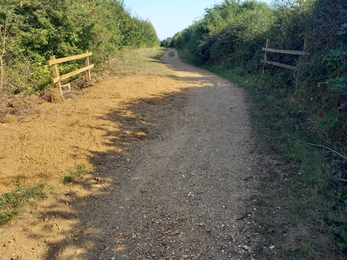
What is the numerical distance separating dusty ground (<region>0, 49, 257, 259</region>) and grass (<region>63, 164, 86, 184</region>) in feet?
Result: 0.35

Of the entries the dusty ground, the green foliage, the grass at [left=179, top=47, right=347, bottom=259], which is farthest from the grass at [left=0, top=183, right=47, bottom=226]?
the green foliage

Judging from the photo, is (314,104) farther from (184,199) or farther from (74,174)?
(74,174)

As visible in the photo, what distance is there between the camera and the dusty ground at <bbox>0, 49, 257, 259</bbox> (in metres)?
2.82

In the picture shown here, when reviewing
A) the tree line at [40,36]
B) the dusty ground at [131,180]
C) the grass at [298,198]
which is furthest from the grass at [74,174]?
the tree line at [40,36]

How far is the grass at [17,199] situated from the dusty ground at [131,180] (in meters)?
0.10

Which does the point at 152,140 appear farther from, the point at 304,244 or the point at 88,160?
the point at 304,244

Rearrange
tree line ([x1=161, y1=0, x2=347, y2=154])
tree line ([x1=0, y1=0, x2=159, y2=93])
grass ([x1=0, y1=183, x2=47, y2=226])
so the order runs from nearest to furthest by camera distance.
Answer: grass ([x1=0, y1=183, x2=47, y2=226]) < tree line ([x1=161, y1=0, x2=347, y2=154]) < tree line ([x1=0, y1=0, x2=159, y2=93])

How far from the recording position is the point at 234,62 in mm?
14461

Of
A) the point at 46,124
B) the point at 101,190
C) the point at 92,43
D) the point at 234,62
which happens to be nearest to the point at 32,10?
the point at 92,43

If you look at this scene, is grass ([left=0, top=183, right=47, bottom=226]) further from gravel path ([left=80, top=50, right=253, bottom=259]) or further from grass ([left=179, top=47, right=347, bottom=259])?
grass ([left=179, top=47, right=347, bottom=259])

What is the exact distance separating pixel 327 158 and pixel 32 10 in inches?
402

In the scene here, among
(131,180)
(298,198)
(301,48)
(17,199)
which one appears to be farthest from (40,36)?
(298,198)

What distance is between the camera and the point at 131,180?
13.2 ft

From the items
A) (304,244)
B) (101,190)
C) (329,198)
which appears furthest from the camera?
(101,190)
